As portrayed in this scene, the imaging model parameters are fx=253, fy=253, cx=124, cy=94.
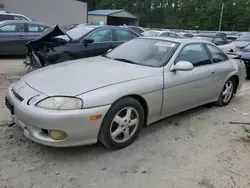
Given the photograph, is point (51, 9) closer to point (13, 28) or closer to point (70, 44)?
point (13, 28)

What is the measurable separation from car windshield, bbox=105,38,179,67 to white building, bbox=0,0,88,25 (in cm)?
2051

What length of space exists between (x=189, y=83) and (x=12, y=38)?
732 centimetres

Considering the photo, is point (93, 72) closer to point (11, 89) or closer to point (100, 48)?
point (11, 89)

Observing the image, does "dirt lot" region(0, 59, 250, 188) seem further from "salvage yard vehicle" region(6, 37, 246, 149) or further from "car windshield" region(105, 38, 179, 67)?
"car windshield" region(105, 38, 179, 67)

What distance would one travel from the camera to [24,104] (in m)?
2.72

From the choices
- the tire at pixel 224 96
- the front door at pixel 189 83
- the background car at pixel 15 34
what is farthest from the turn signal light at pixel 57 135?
the background car at pixel 15 34

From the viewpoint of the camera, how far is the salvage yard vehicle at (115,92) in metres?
2.64

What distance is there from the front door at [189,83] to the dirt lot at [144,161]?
40cm

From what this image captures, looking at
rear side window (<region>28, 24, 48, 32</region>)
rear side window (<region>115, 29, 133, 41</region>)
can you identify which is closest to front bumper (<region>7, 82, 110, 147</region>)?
Answer: rear side window (<region>115, 29, 133, 41</region>)

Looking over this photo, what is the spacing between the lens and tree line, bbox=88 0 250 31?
51.6 metres

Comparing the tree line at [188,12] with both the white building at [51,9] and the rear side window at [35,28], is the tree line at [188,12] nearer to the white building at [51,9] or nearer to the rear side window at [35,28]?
the white building at [51,9]

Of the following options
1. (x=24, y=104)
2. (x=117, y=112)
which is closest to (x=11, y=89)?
(x=24, y=104)

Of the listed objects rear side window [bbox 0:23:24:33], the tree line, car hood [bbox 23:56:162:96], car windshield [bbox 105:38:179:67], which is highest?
the tree line

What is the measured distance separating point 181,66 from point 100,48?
382 centimetres
